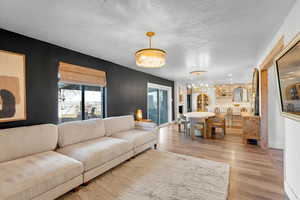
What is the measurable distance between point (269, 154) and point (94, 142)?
4179 millimetres

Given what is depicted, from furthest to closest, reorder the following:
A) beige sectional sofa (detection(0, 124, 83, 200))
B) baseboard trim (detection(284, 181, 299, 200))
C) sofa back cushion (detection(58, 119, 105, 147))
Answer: sofa back cushion (detection(58, 119, 105, 147)) < baseboard trim (detection(284, 181, 299, 200)) < beige sectional sofa (detection(0, 124, 83, 200))

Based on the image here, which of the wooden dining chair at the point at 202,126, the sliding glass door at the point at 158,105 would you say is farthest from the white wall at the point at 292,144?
the sliding glass door at the point at 158,105

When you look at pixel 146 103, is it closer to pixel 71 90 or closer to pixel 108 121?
pixel 108 121

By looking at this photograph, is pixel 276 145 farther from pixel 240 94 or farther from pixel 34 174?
pixel 240 94

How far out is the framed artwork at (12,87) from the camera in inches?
87.1

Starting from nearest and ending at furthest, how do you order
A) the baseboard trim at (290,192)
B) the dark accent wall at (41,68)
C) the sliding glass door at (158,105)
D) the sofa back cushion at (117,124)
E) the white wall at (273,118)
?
the baseboard trim at (290,192), the dark accent wall at (41,68), the sofa back cushion at (117,124), the white wall at (273,118), the sliding glass door at (158,105)

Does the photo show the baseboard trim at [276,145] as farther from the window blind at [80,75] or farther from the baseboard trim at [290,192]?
the window blind at [80,75]

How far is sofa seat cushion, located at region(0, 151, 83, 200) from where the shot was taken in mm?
1455

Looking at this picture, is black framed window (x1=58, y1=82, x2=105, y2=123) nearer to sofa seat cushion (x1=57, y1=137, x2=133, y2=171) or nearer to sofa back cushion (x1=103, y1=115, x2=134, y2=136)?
sofa back cushion (x1=103, y1=115, x2=134, y2=136)

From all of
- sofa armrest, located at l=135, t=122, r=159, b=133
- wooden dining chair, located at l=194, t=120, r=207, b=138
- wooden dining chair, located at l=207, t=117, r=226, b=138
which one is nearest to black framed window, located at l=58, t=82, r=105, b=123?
sofa armrest, located at l=135, t=122, r=159, b=133

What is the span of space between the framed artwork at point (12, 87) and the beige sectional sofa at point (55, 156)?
331 mm

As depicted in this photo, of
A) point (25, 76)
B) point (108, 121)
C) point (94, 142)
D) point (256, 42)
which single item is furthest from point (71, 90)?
point (256, 42)

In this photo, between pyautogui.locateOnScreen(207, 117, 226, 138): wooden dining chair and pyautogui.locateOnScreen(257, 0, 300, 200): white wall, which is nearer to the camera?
pyautogui.locateOnScreen(257, 0, 300, 200): white wall

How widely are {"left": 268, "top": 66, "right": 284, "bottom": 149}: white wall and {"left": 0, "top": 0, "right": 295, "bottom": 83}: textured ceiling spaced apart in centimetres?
124
